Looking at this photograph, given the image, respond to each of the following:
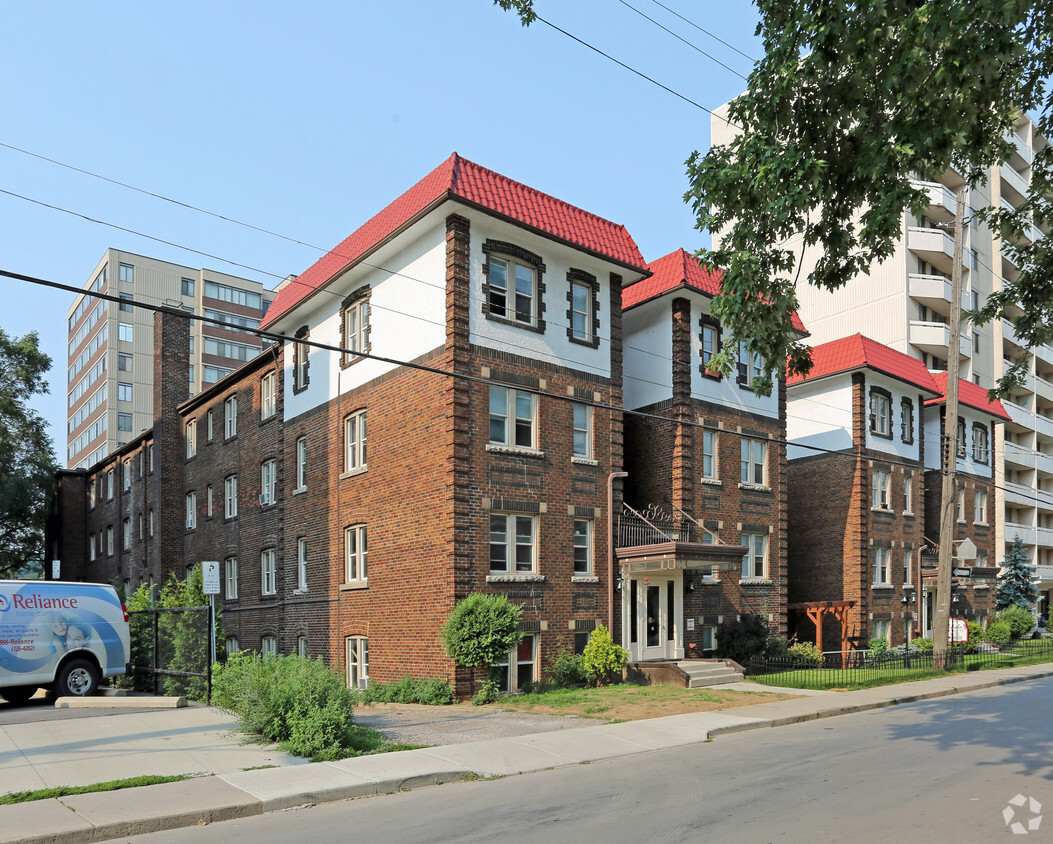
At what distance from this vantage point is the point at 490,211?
2028 centimetres

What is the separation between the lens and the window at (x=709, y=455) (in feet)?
86.1

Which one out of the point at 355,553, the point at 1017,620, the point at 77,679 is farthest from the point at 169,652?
the point at 1017,620

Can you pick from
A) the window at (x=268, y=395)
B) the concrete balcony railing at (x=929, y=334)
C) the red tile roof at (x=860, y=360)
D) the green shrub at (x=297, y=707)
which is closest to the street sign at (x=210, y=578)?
the green shrub at (x=297, y=707)

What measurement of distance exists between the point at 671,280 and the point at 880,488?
15.0 m

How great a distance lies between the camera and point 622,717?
16641 millimetres

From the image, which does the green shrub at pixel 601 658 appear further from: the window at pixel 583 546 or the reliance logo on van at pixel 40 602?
the reliance logo on van at pixel 40 602

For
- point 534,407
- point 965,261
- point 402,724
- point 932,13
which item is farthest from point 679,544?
point 965,261

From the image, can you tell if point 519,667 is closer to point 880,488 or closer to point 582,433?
point 582,433

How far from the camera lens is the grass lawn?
56.5ft

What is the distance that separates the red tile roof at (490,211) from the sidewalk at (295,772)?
38.3ft

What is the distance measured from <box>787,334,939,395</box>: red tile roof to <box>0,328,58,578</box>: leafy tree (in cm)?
4008

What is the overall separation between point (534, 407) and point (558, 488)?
2.11 m

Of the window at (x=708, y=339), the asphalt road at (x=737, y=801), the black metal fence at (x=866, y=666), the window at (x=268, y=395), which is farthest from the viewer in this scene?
the window at (x=268, y=395)

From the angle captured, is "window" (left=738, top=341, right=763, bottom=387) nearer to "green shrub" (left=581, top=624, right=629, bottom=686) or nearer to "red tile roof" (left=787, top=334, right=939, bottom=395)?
"red tile roof" (left=787, top=334, right=939, bottom=395)
